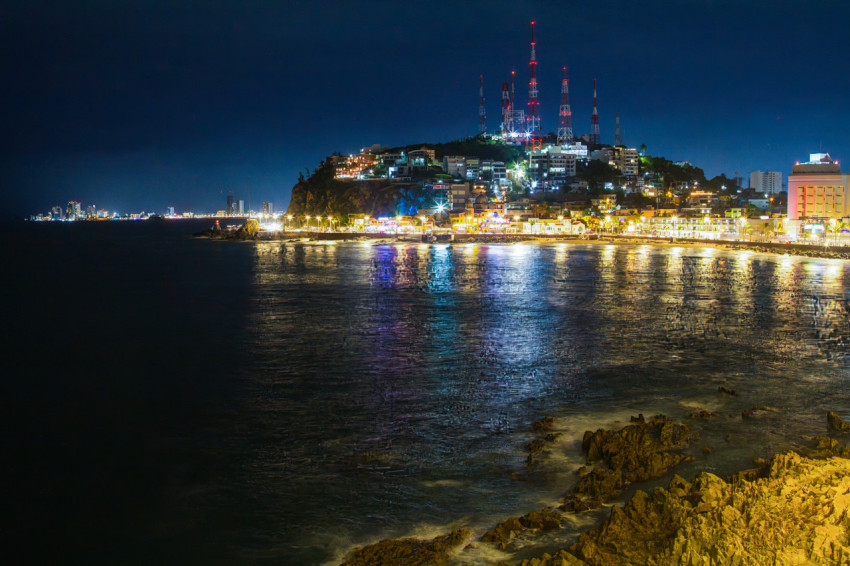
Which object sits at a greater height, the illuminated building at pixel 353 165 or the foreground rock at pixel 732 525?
the illuminated building at pixel 353 165

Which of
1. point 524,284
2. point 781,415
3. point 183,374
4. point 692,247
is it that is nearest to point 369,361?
point 183,374

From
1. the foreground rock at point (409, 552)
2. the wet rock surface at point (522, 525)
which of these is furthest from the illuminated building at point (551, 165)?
the foreground rock at point (409, 552)

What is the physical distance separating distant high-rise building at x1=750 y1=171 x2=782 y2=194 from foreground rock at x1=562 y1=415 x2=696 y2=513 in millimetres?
163875

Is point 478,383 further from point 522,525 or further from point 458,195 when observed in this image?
point 458,195

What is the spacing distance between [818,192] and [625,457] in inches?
2948

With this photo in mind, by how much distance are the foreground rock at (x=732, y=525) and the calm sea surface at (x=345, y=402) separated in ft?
4.25

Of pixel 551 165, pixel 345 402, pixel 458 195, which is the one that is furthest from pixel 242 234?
pixel 345 402

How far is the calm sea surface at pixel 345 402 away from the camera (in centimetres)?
737

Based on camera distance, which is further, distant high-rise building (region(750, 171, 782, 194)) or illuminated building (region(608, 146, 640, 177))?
distant high-rise building (region(750, 171, 782, 194))

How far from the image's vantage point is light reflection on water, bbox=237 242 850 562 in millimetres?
7691

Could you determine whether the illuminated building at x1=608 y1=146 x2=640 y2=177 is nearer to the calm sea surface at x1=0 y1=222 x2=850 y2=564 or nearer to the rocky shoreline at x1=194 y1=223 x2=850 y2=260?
the rocky shoreline at x1=194 y1=223 x2=850 y2=260

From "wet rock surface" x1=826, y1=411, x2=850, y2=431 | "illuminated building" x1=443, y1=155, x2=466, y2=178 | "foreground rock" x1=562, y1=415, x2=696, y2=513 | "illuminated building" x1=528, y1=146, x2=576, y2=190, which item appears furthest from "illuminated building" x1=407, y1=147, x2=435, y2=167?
"foreground rock" x1=562, y1=415, x2=696, y2=513

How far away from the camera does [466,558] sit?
20.1ft

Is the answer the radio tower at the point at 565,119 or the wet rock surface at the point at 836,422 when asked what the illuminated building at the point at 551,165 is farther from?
the wet rock surface at the point at 836,422
